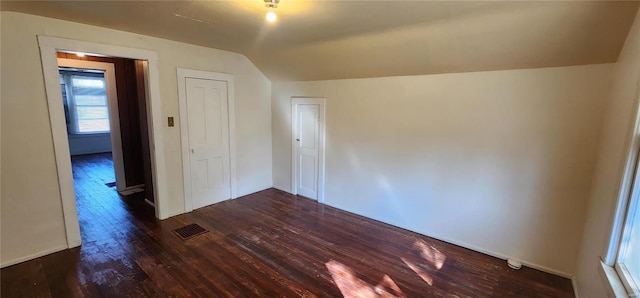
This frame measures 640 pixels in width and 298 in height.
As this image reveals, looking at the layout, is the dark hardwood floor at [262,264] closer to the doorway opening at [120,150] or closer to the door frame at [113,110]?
the doorway opening at [120,150]

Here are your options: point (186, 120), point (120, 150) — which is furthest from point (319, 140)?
point (120, 150)

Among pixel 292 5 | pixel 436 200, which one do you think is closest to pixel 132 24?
pixel 292 5

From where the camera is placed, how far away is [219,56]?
13.2 ft

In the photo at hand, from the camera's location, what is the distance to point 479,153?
297cm

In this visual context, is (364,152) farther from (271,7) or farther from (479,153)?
(271,7)

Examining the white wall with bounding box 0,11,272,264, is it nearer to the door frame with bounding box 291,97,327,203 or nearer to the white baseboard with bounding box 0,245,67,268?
the white baseboard with bounding box 0,245,67,268

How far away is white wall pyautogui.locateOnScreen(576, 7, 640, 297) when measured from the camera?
5.83ft

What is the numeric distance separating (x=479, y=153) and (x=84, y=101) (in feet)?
32.6

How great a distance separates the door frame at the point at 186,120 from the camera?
146 inches

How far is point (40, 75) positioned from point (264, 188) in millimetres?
3283

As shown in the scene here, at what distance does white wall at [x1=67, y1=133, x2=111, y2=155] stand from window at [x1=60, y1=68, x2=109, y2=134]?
150mm

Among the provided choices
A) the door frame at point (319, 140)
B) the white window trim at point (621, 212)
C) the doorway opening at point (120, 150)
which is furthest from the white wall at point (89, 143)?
the white window trim at point (621, 212)

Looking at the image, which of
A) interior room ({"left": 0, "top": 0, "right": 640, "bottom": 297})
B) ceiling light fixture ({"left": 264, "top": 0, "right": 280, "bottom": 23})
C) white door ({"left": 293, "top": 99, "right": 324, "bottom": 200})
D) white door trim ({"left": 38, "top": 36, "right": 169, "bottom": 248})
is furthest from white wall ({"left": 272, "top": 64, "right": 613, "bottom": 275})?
white door trim ({"left": 38, "top": 36, "right": 169, "bottom": 248})

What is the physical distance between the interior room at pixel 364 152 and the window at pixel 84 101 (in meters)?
4.66
